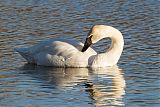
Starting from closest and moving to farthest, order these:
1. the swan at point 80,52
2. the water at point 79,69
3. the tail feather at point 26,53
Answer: the water at point 79,69
the swan at point 80,52
the tail feather at point 26,53

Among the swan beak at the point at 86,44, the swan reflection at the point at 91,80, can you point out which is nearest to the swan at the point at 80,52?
the swan beak at the point at 86,44

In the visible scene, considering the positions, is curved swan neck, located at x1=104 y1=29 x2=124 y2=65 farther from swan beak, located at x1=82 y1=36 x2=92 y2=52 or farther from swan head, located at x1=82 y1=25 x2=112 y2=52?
swan beak, located at x1=82 y1=36 x2=92 y2=52

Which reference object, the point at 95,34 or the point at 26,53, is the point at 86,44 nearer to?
the point at 95,34

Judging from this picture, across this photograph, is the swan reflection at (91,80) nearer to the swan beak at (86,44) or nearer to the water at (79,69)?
the water at (79,69)

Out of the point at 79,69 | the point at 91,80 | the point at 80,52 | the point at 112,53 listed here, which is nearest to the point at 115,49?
the point at 112,53

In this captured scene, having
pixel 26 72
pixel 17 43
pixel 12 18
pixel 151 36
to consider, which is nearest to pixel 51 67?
pixel 26 72

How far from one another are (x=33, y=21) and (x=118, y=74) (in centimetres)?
745

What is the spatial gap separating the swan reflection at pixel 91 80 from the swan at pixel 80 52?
0.21m

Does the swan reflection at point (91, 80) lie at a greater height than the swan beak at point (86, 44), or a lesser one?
lesser

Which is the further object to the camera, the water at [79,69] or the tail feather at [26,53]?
the tail feather at [26,53]

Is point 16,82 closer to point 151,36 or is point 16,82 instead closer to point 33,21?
point 151,36

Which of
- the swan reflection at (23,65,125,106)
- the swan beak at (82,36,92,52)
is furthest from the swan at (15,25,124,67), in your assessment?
the swan reflection at (23,65,125,106)

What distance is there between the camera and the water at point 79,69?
12141mm

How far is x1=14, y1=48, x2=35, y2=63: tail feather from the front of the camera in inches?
635
